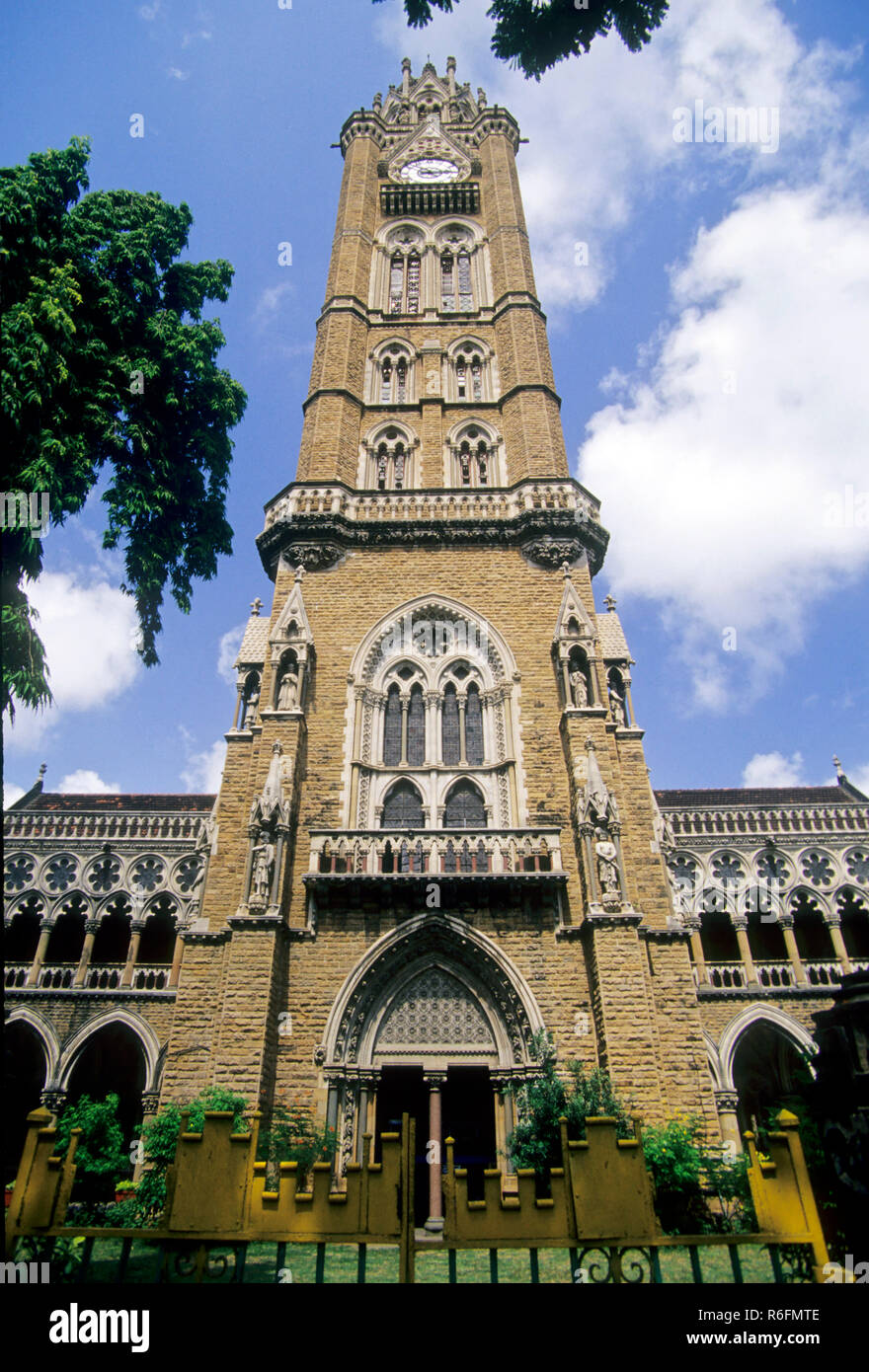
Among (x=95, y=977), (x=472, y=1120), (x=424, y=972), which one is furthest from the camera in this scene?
(x=95, y=977)

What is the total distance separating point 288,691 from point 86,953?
12.6 m

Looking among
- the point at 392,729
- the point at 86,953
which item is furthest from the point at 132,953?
the point at 392,729

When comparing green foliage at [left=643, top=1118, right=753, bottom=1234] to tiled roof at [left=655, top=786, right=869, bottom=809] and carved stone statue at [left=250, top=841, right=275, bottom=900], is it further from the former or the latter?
tiled roof at [left=655, top=786, right=869, bottom=809]

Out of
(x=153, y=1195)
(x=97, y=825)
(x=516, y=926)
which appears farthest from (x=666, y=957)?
(x=97, y=825)

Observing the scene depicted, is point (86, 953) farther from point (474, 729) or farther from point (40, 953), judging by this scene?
point (474, 729)

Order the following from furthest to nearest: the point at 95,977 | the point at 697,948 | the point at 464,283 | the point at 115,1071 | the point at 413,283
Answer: the point at 413,283
the point at 464,283
the point at 115,1071
the point at 95,977
the point at 697,948

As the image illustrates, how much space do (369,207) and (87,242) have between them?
18328 mm

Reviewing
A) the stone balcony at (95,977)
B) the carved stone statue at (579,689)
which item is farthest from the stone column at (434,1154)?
the stone balcony at (95,977)

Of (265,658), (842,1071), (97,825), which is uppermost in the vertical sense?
(97,825)

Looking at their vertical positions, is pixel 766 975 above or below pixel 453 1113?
above

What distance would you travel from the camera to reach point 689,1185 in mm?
10180

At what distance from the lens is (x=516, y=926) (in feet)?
43.7

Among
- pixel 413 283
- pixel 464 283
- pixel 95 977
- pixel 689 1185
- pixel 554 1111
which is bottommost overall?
pixel 689 1185

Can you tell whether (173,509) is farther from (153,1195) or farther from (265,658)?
(153,1195)
